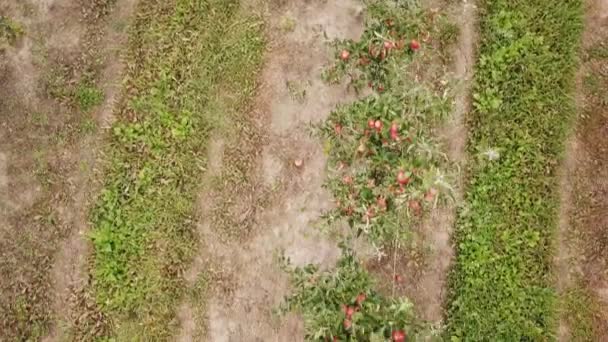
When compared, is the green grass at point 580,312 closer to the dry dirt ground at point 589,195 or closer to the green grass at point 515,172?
the dry dirt ground at point 589,195

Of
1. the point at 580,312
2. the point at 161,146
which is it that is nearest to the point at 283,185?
the point at 161,146

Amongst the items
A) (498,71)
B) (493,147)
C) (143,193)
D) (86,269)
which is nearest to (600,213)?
(493,147)

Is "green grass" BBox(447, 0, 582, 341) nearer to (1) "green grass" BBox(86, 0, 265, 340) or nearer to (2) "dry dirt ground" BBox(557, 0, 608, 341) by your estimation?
(2) "dry dirt ground" BBox(557, 0, 608, 341)

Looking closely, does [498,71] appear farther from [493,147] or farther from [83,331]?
[83,331]

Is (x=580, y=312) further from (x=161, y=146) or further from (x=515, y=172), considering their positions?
(x=161, y=146)

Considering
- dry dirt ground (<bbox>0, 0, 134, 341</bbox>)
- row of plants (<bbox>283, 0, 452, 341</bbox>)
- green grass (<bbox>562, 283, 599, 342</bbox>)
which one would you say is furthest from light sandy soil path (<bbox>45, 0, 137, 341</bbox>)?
green grass (<bbox>562, 283, 599, 342</bbox>)
